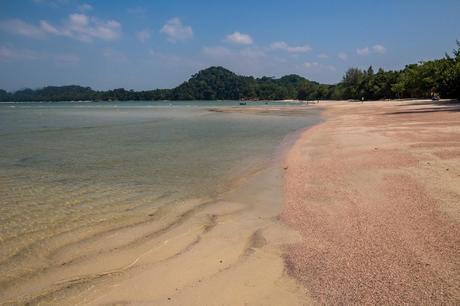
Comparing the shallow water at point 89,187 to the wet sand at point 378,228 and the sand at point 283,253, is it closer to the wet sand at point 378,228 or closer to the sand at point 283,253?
the sand at point 283,253

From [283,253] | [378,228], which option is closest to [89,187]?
[283,253]

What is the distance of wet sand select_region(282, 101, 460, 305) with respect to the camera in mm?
3719

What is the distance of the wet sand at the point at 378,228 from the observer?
372cm

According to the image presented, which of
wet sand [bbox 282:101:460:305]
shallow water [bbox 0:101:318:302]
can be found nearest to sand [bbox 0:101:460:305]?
wet sand [bbox 282:101:460:305]

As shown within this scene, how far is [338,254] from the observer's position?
4.60 metres

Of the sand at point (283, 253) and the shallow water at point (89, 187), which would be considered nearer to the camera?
the sand at point (283, 253)

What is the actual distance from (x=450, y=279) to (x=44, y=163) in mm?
12522

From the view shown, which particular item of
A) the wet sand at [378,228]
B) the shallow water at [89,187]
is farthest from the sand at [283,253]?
the shallow water at [89,187]

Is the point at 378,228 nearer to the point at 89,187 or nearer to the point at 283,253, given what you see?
the point at 283,253

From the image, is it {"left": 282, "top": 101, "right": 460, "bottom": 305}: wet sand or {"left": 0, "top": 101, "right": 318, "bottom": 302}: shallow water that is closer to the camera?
{"left": 282, "top": 101, "right": 460, "bottom": 305}: wet sand

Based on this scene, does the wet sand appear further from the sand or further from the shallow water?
the shallow water

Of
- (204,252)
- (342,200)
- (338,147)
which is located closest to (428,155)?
(338,147)

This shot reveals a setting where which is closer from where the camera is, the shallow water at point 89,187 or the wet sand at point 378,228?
the wet sand at point 378,228

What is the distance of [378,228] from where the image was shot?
5391 mm
